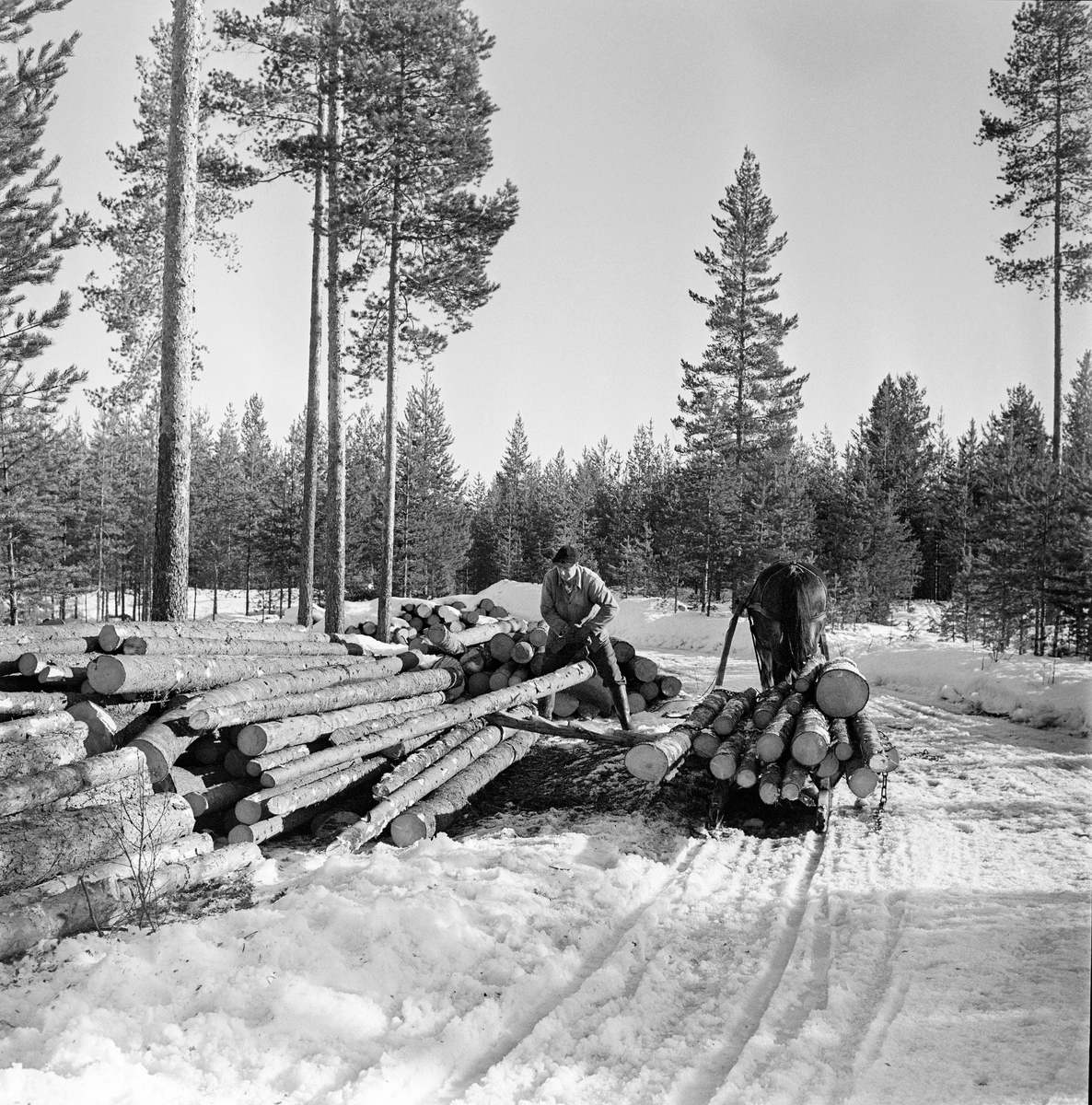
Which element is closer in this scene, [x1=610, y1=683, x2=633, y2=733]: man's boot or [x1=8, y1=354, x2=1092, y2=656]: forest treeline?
[x1=610, y1=683, x2=633, y2=733]: man's boot

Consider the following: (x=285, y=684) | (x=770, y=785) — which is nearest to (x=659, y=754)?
(x=770, y=785)

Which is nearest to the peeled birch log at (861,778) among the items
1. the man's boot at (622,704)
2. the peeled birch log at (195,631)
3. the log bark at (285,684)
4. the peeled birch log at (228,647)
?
the man's boot at (622,704)

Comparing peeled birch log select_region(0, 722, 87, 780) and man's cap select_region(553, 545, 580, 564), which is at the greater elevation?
man's cap select_region(553, 545, 580, 564)

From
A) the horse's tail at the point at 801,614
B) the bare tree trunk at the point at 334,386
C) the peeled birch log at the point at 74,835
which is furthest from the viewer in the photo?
the bare tree trunk at the point at 334,386

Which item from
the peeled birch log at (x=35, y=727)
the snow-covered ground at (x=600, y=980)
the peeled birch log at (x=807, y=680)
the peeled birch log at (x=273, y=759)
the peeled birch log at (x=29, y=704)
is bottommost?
the snow-covered ground at (x=600, y=980)

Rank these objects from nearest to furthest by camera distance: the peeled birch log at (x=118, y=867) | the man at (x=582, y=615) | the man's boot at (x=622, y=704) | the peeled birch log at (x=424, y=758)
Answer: the peeled birch log at (x=118, y=867) → the peeled birch log at (x=424, y=758) → the man at (x=582, y=615) → the man's boot at (x=622, y=704)

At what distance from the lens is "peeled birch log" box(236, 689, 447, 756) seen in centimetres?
574

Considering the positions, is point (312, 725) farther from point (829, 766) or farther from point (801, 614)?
point (801, 614)

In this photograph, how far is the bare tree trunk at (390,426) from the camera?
1689 centimetres

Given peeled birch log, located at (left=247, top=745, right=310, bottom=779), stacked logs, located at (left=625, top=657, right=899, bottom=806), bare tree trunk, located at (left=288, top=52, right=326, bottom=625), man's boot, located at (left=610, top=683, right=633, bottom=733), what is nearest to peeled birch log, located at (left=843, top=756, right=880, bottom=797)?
stacked logs, located at (left=625, top=657, right=899, bottom=806)

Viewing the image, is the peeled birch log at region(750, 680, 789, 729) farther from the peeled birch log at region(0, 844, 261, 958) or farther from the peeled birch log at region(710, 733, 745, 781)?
the peeled birch log at region(0, 844, 261, 958)

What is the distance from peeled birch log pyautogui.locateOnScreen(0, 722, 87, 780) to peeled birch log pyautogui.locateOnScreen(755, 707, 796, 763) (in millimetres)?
4693

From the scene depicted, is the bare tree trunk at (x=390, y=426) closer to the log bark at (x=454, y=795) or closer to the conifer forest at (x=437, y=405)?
the conifer forest at (x=437, y=405)

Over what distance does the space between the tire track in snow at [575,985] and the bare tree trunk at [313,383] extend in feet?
46.0
